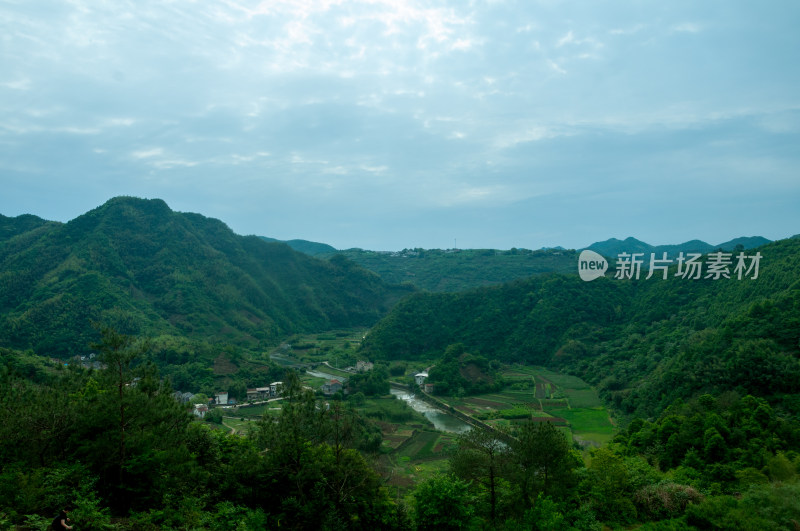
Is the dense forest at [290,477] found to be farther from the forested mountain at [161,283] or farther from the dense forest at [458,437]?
the forested mountain at [161,283]

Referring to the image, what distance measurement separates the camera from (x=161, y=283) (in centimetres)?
7900

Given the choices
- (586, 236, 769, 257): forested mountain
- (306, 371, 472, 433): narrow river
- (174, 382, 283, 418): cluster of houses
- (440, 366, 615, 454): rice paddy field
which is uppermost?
(586, 236, 769, 257): forested mountain

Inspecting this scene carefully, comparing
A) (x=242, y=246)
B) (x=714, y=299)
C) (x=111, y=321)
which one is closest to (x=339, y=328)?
(x=242, y=246)

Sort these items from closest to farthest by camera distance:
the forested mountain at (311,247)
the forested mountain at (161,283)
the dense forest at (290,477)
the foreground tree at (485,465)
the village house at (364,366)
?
the dense forest at (290,477)
the foreground tree at (485,465)
the village house at (364,366)
the forested mountain at (161,283)
the forested mountain at (311,247)

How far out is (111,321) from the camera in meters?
57.9

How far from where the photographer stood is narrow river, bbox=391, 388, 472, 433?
3894 cm

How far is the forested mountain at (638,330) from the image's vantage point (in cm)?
2570

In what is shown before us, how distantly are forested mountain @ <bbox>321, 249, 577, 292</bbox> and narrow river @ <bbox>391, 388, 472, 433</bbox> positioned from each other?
55969 millimetres

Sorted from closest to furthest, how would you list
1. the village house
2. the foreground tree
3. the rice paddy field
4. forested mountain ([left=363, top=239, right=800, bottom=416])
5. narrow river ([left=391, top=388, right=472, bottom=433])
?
the foreground tree, forested mountain ([left=363, top=239, right=800, bottom=416]), the rice paddy field, narrow river ([left=391, top=388, right=472, bottom=433]), the village house

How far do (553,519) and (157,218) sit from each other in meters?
102

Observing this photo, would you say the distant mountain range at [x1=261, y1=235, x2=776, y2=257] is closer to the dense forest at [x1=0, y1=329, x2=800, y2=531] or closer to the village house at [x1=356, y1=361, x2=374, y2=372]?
the village house at [x1=356, y1=361, x2=374, y2=372]

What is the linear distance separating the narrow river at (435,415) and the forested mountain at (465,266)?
184 ft

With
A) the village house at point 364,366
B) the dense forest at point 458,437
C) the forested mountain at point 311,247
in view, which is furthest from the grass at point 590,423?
the forested mountain at point 311,247
